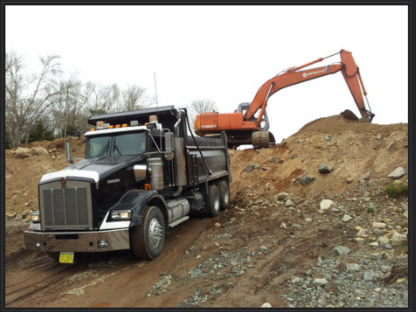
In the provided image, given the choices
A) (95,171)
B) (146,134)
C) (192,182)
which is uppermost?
(146,134)

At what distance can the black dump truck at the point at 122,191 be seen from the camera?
5.72 metres

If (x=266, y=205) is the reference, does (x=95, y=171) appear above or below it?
above

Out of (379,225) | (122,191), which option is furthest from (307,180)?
(122,191)

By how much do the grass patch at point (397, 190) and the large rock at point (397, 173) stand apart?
3.19 ft

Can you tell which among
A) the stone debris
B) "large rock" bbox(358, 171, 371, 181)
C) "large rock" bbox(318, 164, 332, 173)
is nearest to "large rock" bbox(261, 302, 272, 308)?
the stone debris

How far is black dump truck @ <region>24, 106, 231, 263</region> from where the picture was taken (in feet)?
18.8

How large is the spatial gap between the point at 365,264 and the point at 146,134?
4892 mm

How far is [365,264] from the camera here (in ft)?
17.0

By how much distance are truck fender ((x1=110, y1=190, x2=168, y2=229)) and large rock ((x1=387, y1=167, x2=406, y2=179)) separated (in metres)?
7.60

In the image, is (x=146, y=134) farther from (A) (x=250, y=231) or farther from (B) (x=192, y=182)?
(A) (x=250, y=231)

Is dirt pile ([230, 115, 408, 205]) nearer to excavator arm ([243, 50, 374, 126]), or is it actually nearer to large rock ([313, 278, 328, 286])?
excavator arm ([243, 50, 374, 126])

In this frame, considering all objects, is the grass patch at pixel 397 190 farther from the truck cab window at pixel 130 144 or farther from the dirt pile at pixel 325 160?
the truck cab window at pixel 130 144

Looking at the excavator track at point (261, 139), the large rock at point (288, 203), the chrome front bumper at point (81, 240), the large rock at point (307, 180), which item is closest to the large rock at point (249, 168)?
the excavator track at point (261, 139)

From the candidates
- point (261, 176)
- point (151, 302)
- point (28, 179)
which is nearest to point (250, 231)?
point (151, 302)
